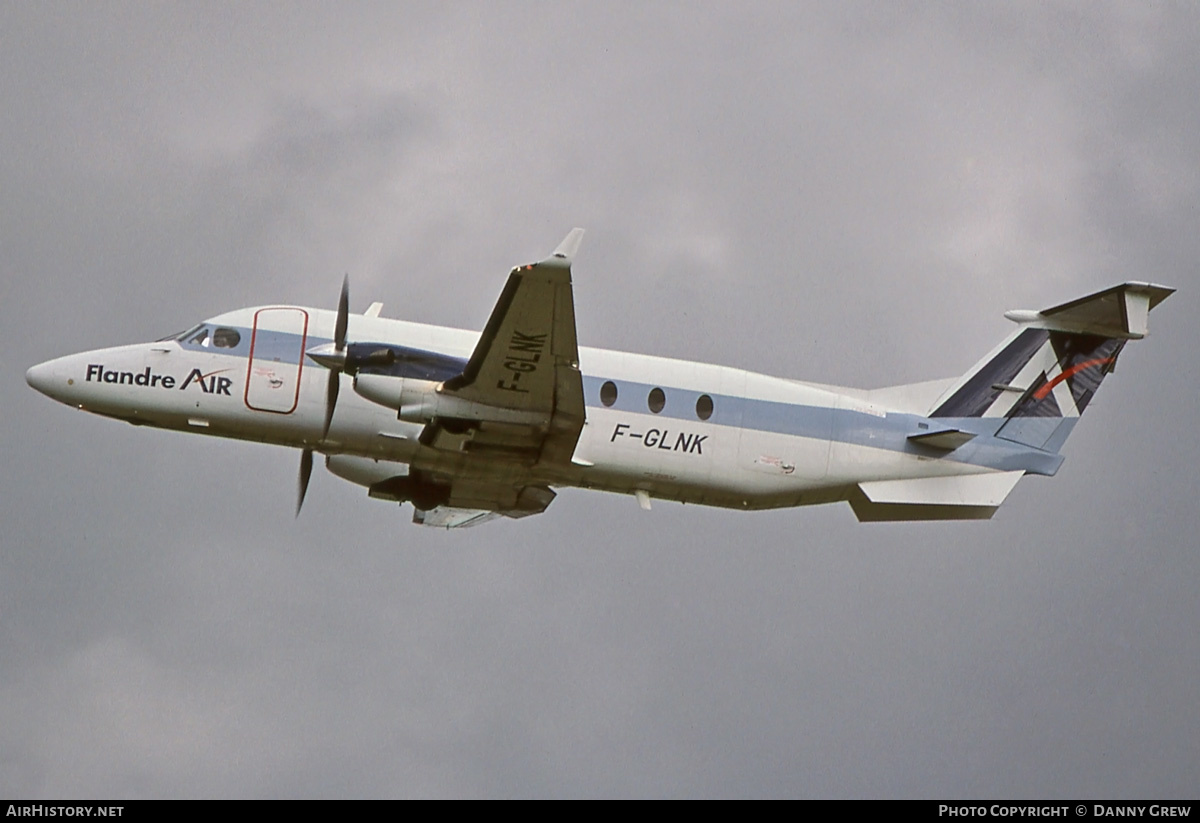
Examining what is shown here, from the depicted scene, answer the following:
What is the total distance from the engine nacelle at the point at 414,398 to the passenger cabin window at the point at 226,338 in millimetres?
3413

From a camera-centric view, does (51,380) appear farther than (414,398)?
Yes

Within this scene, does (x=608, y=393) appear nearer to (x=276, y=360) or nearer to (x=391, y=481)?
(x=391, y=481)

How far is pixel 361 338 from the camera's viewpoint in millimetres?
29703

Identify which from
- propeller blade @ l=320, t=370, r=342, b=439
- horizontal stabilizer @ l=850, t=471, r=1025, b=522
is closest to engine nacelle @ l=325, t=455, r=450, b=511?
propeller blade @ l=320, t=370, r=342, b=439

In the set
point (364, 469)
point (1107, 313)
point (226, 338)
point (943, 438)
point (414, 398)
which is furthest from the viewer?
point (364, 469)

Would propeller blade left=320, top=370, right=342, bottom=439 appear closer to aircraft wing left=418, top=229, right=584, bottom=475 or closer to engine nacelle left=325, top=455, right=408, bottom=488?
aircraft wing left=418, top=229, right=584, bottom=475

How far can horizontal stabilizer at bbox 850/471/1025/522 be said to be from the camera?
31.5 meters

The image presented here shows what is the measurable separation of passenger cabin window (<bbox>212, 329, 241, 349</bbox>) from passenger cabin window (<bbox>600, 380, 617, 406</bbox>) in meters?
7.08

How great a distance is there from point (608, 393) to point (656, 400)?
0.96 metres

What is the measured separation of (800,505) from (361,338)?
9.56 meters

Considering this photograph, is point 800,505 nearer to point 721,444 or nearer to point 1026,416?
point 721,444

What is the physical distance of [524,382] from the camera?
91.3 ft

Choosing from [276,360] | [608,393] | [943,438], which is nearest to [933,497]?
[943,438]
